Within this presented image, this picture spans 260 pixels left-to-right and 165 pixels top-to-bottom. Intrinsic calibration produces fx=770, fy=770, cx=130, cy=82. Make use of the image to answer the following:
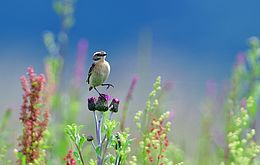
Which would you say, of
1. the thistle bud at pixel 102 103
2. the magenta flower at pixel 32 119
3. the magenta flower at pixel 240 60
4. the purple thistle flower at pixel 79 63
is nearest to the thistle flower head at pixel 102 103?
the thistle bud at pixel 102 103

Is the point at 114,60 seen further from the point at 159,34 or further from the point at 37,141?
the point at 37,141

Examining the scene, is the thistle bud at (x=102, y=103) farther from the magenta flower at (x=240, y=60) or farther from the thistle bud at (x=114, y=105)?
the magenta flower at (x=240, y=60)

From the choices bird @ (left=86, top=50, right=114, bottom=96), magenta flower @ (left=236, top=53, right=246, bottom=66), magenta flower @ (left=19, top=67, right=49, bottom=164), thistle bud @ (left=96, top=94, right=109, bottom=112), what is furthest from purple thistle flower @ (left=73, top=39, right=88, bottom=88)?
thistle bud @ (left=96, top=94, right=109, bottom=112)

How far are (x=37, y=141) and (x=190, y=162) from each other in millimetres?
2065

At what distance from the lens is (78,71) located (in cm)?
550

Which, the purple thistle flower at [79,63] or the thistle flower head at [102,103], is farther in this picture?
the purple thistle flower at [79,63]

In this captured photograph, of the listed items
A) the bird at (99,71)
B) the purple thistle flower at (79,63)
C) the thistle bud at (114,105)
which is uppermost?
the purple thistle flower at (79,63)

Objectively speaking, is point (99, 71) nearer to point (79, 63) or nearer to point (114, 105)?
point (114, 105)

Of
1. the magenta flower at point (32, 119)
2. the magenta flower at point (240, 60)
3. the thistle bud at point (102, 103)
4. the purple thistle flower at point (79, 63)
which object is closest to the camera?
the thistle bud at point (102, 103)

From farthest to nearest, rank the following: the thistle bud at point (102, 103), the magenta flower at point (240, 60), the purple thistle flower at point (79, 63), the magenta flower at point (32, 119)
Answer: the purple thistle flower at point (79, 63)
the magenta flower at point (240, 60)
the magenta flower at point (32, 119)
the thistle bud at point (102, 103)

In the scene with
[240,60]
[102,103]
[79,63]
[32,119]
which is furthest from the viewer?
[79,63]

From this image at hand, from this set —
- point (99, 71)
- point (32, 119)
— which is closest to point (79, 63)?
point (32, 119)

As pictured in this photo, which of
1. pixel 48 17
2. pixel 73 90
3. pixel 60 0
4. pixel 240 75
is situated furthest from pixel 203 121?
pixel 48 17

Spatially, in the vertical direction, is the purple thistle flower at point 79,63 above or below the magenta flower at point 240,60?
above
